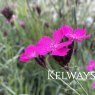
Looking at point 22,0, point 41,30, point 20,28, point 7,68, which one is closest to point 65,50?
point 7,68

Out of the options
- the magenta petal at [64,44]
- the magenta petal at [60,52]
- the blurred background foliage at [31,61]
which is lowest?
the magenta petal at [60,52]

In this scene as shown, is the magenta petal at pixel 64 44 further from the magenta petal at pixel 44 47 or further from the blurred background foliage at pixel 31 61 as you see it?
the blurred background foliage at pixel 31 61

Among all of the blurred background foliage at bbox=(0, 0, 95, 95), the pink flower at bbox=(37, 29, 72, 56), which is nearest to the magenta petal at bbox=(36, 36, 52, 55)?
the pink flower at bbox=(37, 29, 72, 56)

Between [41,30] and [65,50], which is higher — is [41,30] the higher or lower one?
the higher one

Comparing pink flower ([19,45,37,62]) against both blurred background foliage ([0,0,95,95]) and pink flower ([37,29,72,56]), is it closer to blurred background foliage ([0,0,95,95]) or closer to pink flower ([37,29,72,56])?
pink flower ([37,29,72,56])

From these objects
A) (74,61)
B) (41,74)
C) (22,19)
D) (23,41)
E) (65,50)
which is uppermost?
(22,19)

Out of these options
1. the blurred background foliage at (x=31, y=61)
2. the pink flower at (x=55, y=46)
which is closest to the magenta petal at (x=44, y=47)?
the pink flower at (x=55, y=46)

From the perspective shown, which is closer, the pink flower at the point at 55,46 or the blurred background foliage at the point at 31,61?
the pink flower at the point at 55,46

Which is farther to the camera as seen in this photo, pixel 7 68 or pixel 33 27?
pixel 33 27

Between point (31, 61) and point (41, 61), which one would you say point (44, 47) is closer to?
point (41, 61)

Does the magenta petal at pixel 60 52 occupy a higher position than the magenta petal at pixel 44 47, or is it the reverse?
the magenta petal at pixel 44 47

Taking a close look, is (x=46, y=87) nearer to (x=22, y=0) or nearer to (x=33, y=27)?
(x=33, y=27)
